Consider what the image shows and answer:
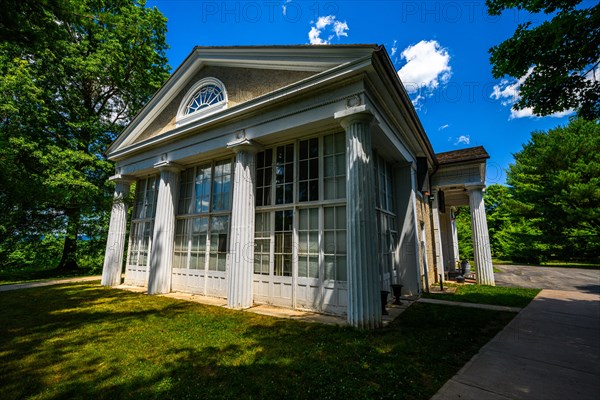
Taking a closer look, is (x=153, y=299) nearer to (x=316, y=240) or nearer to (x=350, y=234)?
(x=316, y=240)

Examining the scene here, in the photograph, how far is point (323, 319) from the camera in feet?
18.2

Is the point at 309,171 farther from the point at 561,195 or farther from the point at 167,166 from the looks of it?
the point at 561,195

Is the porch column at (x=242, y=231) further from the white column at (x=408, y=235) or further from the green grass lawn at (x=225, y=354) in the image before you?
the white column at (x=408, y=235)

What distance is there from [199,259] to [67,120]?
1187 cm

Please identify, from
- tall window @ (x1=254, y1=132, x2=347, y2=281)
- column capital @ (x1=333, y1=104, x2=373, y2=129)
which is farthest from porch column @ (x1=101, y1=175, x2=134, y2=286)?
column capital @ (x1=333, y1=104, x2=373, y2=129)

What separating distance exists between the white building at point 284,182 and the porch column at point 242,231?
39mm

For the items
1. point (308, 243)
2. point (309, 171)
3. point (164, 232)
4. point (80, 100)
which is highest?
point (80, 100)

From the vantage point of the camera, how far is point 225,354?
12.6 feet

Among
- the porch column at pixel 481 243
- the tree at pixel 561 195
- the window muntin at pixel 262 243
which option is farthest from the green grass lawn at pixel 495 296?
the tree at pixel 561 195

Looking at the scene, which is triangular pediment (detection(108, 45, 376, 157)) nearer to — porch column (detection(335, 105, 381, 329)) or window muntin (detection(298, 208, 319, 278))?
porch column (detection(335, 105, 381, 329))

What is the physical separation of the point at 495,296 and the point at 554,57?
6.80 meters

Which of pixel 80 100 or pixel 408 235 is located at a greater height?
pixel 80 100

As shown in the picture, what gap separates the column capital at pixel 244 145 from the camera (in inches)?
273

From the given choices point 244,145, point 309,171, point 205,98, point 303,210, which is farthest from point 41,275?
point 309,171
